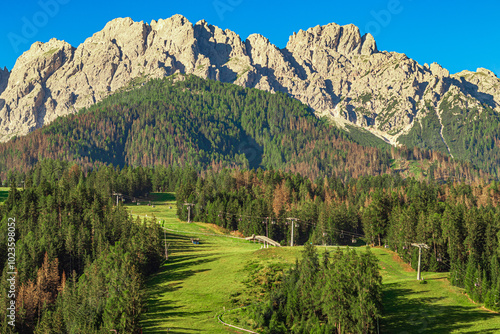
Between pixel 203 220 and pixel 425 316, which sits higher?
pixel 203 220

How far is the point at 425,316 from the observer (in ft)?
241

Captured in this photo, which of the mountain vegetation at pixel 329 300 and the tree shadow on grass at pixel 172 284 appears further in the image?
the tree shadow on grass at pixel 172 284

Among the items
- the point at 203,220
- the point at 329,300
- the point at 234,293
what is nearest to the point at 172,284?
the point at 234,293

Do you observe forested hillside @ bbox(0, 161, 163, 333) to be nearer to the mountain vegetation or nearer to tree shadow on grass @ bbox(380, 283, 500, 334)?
the mountain vegetation

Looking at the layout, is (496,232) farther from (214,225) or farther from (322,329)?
(214,225)

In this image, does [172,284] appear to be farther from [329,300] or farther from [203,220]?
[203,220]

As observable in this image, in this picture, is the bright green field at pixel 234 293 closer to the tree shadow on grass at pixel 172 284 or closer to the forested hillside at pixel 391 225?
the tree shadow on grass at pixel 172 284

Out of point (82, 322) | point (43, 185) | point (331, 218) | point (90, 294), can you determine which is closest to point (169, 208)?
point (43, 185)

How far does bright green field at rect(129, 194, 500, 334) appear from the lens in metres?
71.2

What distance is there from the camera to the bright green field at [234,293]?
7119cm

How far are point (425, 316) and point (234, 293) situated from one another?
1266 inches

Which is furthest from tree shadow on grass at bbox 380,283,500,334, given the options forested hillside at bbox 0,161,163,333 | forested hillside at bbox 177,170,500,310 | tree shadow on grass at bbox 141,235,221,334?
forested hillside at bbox 0,161,163,333

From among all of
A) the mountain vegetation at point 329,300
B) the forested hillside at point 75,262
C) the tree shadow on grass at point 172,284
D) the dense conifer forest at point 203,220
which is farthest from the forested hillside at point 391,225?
the forested hillside at point 75,262

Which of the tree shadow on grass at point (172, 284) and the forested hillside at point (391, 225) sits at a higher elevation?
the forested hillside at point (391, 225)
